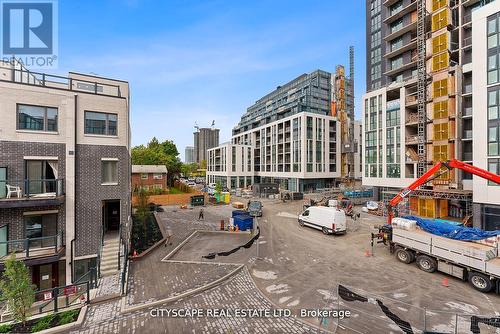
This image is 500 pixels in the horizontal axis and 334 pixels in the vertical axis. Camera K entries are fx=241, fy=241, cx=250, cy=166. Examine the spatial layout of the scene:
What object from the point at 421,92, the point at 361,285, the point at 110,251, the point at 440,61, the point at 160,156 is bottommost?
the point at 361,285

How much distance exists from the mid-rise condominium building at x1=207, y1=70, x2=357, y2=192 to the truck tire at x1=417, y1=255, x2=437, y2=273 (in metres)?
41.1

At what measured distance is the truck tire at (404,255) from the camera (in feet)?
56.6

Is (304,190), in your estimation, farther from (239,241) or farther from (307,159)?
(239,241)

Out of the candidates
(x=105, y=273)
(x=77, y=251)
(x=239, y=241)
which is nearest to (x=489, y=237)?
(x=239, y=241)

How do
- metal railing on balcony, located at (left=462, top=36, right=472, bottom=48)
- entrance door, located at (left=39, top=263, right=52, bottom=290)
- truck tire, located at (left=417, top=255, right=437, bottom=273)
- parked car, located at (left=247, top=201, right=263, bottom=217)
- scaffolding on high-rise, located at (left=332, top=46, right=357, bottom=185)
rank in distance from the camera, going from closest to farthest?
entrance door, located at (left=39, top=263, right=52, bottom=290) < truck tire, located at (left=417, top=255, right=437, bottom=273) < metal railing on balcony, located at (left=462, top=36, right=472, bottom=48) < parked car, located at (left=247, top=201, right=263, bottom=217) < scaffolding on high-rise, located at (left=332, top=46, right=357, bottom=185)

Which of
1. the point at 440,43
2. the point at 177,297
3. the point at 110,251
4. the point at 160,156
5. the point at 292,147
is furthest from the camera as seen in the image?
the point at 160,156

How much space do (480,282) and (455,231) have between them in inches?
125

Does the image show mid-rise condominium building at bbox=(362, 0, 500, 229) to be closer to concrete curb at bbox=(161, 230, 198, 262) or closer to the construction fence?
the construction fence

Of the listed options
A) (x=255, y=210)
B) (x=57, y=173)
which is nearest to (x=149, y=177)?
(x=255, y=210)

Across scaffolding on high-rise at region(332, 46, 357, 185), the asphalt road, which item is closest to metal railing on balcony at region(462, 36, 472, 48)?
the asphalt road

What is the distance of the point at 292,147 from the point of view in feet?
201

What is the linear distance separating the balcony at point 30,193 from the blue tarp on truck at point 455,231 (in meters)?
24.3

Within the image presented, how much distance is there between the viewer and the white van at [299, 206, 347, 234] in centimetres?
2455

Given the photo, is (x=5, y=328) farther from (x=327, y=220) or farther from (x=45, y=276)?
(x=327, y=220)
